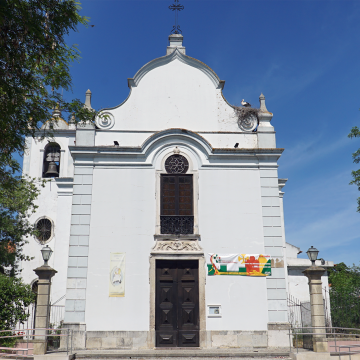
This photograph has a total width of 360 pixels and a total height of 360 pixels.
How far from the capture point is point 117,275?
43.9 feet

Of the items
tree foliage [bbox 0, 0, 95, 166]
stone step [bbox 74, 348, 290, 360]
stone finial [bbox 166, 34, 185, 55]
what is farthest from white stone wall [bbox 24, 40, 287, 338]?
tree foliage [bbox 0, 0, 95, 166]

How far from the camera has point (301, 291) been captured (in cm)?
1952

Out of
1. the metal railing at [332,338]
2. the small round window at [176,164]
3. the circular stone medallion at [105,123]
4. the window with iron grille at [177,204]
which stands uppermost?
the circular stone medallion at [105,123]

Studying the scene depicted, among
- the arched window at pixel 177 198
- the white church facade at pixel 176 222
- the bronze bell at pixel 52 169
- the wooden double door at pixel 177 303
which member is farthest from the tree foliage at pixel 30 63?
the bronze bell at pixel 52 169

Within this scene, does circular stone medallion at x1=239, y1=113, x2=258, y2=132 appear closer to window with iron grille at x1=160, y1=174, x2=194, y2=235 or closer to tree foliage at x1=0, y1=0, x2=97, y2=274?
window with iron grille at x1=160, y1=174, x2=194, y2=235

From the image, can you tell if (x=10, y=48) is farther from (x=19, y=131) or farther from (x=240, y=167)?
(x=240, y=167)

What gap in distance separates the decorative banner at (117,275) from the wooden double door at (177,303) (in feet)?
3.70

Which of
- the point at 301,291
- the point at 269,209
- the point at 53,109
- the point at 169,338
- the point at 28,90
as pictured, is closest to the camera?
the point at 28,90

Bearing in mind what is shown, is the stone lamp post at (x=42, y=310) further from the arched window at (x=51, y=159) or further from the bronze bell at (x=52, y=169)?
the arched window at (x=51, y=159)

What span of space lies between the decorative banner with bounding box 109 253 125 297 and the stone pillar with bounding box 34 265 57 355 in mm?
1916

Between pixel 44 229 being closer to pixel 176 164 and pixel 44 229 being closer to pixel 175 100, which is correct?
pixel 176 164

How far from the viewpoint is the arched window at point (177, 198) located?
1391cm

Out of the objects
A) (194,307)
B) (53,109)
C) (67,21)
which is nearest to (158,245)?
(194,307)

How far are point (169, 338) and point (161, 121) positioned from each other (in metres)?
7.32
